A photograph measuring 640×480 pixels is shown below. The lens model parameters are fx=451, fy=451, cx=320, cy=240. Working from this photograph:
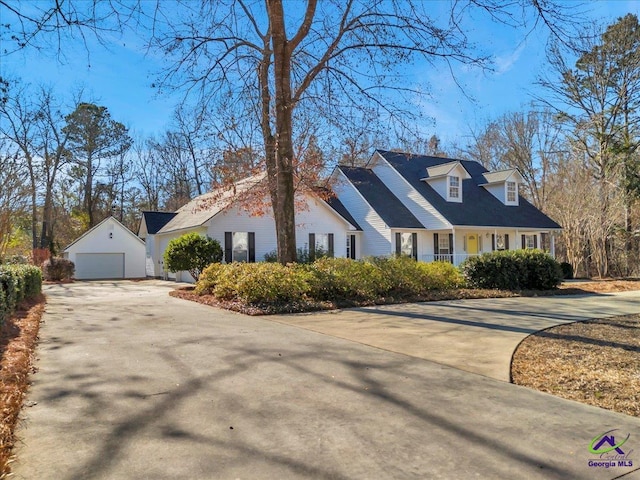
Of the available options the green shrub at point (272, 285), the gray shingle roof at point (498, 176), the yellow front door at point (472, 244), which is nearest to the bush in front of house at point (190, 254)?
the green shrub at point (272, 285)

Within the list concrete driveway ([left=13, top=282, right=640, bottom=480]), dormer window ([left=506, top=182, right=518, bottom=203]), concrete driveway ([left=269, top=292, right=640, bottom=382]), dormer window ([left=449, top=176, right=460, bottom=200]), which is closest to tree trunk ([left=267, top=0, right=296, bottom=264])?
concrete driveway ([left=269, top=292, right=640, bottom=382])

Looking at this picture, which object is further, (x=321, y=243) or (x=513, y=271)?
(x=321, y=243)

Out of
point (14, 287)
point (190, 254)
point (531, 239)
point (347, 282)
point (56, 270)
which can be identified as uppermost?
point (531, 239)

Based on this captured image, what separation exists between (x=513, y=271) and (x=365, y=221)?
11.1 meters

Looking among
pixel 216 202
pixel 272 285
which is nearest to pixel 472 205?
pixel 216 202

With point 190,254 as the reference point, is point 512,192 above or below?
above

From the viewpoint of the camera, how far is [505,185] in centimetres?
2716

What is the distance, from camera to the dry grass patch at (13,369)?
3254mm

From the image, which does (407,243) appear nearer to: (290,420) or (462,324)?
(462,324)

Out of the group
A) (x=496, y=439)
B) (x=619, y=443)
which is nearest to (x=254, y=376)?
(x=496, y=439)

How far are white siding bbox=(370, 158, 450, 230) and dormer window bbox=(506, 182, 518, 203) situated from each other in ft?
15.6

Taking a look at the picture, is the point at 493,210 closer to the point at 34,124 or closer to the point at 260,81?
the point at 260,81

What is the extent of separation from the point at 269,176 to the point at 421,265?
21.1 feet

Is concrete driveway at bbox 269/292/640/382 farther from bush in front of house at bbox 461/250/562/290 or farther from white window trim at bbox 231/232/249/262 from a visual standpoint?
white window trim at bbox 231/232/249/262
